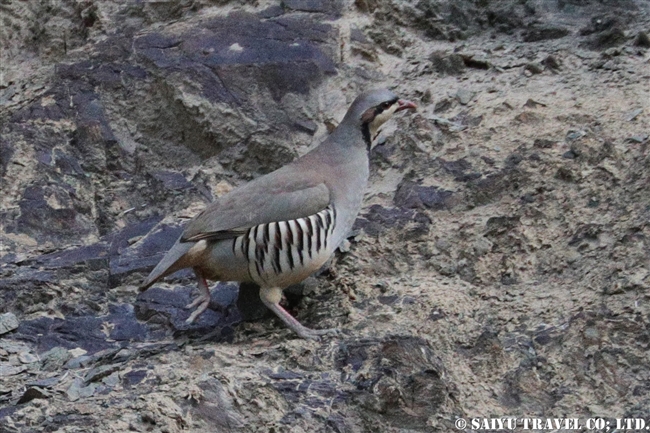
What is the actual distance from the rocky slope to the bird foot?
0.09 m

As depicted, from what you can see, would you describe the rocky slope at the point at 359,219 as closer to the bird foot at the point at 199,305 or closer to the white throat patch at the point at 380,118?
the bird foot at the point at 199,305

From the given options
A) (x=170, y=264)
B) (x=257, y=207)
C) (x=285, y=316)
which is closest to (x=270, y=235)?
(x=257, y=207)

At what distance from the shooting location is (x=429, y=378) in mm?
4766

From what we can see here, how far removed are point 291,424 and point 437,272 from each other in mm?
1563

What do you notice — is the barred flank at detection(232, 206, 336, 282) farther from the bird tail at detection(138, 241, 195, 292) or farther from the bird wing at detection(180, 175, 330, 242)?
the bird tail at detection(138, 241, 195, 292)

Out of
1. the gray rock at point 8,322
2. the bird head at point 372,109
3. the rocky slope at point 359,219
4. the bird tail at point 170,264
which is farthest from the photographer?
the bird head at point 372,109

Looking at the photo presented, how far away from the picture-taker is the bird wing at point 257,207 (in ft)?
18.0

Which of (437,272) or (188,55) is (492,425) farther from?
(188,55)

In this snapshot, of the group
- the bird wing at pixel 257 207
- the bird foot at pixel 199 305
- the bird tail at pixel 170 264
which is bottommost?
the bird foot at pixel 199 305

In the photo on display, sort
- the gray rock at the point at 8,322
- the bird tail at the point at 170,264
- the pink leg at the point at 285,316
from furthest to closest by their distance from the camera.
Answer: the gray rock at the point at 8,322, the bird tail at the point at 170,264, the pink leg at the point at 285,316

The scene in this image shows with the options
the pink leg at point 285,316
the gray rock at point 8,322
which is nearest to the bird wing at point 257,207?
the pink leg at point 285,316

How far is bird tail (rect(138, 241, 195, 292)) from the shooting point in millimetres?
5426

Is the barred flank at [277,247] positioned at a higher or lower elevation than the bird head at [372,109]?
lower

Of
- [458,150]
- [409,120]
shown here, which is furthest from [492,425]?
[409,120]
